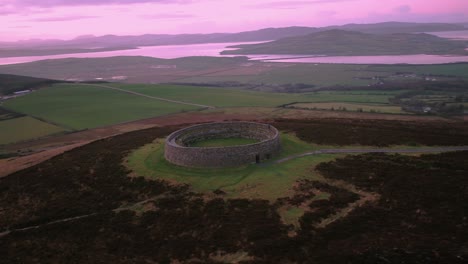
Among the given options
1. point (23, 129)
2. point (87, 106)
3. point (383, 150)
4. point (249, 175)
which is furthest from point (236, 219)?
→ point (87, 106)

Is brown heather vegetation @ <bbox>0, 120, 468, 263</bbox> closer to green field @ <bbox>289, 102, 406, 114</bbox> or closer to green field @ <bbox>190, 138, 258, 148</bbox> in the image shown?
green field @ <bbox>190, 138, 258, 148</bbox>

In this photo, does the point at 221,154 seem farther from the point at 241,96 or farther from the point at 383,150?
the point at 241,96

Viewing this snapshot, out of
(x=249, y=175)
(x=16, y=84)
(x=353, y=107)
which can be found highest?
(x=16, y=84)

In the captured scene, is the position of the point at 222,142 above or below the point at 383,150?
above

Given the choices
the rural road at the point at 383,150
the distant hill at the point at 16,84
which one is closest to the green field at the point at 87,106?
the distant hill at the point at 16,84

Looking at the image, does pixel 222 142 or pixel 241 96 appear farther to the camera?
pixel 241 96

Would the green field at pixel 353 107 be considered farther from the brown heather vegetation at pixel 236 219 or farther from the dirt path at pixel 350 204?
the dirt path at pixel 350 204
